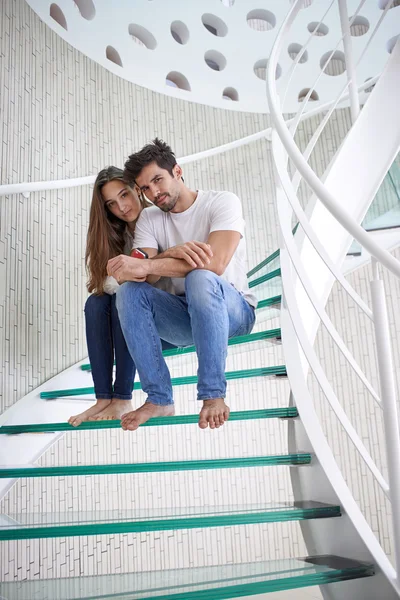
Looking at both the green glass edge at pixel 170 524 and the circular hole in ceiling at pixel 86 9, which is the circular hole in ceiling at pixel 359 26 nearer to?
the circular hole in ceiling at pixel 86 9

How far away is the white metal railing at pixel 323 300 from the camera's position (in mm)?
1056

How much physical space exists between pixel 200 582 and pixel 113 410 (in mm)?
824

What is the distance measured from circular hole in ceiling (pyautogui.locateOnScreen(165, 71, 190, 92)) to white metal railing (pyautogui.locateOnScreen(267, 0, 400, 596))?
1.52 m

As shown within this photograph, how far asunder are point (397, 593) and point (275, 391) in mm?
2543

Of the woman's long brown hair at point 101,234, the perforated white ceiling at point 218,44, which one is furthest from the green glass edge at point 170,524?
the perforated white ceiling at point 218,44

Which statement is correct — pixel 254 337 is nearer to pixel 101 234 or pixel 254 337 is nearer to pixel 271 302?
pixel 271 302

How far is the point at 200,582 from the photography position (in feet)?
3.88

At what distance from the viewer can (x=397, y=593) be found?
113 cm

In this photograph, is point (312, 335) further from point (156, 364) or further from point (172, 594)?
point (172, 594)

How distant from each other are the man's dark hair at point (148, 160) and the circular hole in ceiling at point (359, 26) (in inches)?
104

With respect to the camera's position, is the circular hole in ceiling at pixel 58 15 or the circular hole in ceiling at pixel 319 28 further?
the circular hole in ceiling at pixel 319 28

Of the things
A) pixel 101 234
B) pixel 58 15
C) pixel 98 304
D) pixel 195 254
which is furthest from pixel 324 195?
pixel 58 15

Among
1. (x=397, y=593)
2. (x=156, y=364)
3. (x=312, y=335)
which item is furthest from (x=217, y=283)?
(x=397, y=593)

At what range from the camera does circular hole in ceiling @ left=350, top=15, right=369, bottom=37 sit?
3908 millimetres
